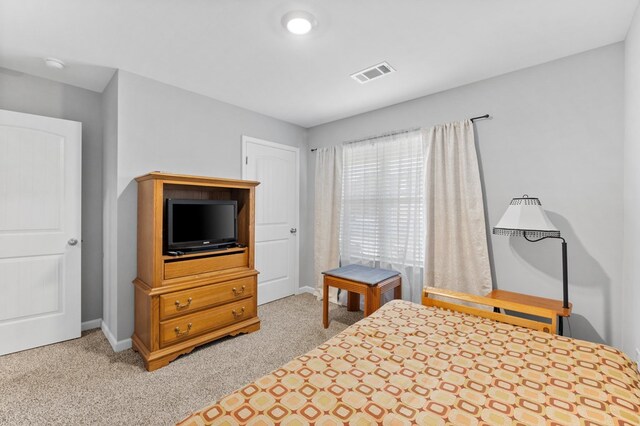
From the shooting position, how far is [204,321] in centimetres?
263

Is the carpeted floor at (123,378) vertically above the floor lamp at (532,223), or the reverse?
the floor lamp at (532,223)

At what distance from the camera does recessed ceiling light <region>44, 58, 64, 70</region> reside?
243 cm

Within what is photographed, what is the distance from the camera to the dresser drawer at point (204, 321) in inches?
95.0

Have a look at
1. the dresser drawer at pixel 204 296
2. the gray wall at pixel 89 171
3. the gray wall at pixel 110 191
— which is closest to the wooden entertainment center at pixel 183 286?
the dresser drawer at pixel 204 296

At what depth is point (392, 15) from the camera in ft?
6.09

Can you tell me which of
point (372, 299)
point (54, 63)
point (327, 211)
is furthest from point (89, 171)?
point (372, 299)

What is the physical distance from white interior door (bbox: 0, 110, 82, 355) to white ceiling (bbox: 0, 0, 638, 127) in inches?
23.8

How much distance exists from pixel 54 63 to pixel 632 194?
445 cm

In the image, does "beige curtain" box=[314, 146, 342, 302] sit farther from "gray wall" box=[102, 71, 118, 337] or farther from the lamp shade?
"gray wall" box=[102, 71, 118, 337]

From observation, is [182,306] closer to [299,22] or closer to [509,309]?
[299,22]

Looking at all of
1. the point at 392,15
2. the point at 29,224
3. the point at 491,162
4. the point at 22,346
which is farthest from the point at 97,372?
the point at 491,162

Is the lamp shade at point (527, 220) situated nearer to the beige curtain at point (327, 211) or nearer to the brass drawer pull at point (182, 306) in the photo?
the beige curtain at point (327, 211)

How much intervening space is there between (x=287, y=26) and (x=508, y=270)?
8.90ft

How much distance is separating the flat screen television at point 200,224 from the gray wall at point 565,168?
219 cm
